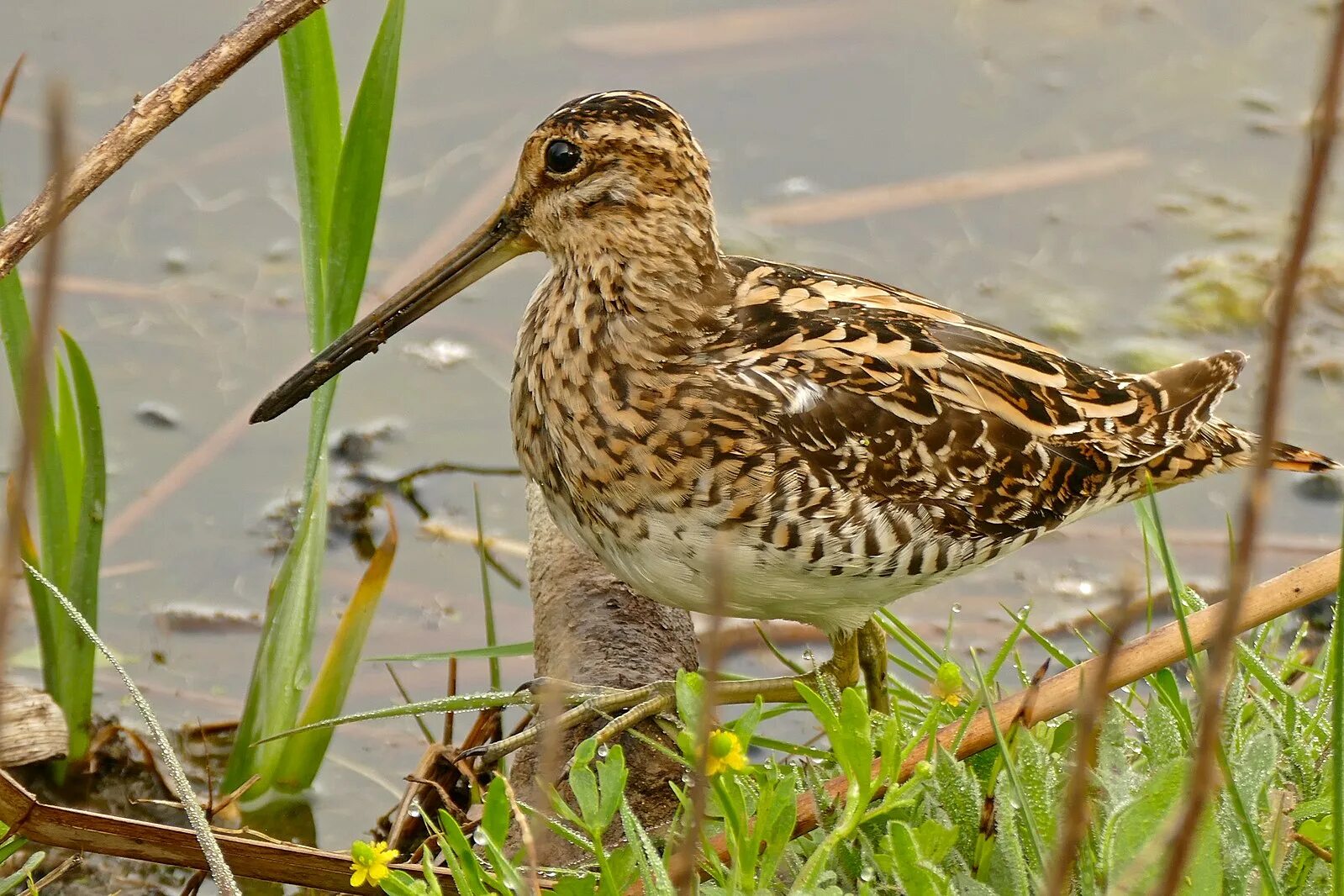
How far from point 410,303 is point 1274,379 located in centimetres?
245

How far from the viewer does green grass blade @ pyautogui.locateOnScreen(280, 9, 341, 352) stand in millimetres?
3191

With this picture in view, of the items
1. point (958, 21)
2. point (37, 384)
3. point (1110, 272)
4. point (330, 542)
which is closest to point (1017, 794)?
point (37, 384)

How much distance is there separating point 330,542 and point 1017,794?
9.48 feet

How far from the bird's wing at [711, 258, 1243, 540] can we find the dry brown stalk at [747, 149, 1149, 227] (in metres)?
2.35

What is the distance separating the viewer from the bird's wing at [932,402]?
3.18 metres

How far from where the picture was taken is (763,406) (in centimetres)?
314

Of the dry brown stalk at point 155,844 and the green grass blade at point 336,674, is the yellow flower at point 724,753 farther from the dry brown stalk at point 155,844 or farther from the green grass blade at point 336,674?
the green grass blade at point 336,674

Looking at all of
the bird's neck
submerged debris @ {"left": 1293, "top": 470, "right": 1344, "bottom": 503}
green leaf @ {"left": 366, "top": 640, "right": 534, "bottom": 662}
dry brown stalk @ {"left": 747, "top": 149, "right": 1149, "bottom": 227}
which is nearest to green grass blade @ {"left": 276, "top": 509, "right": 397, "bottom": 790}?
green leaf @ {"left": 366, "top": 640, "right": 534, "bottom": 662}

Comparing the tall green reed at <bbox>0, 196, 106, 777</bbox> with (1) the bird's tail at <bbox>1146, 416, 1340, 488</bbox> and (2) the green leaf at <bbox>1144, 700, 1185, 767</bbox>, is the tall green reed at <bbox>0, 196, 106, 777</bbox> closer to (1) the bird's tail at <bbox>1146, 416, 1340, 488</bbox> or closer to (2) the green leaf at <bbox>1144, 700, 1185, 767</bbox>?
(2) the green leaf at <bbox>1144, 700, 1185, 767</bbox>

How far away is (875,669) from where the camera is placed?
3447 millimetres

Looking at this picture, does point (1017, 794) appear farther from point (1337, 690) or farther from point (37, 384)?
point (37, 384)

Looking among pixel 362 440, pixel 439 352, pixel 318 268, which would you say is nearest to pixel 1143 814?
pixel 318 268

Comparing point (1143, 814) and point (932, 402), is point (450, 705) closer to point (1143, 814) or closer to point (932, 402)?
point (932, 402)

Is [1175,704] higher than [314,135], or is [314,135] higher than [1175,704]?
[314,135]
